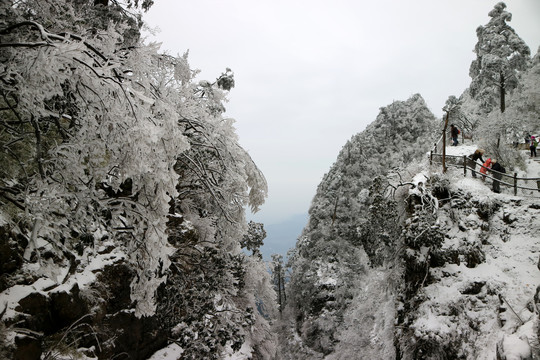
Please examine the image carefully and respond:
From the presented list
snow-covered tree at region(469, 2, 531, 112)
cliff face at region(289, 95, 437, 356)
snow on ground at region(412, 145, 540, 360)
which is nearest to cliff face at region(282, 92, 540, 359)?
snow on ground at region(412, 145, 540, 360)

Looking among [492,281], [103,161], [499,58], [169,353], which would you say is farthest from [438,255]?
[499,58]

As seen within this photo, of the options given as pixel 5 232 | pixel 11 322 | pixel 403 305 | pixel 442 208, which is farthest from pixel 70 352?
pixel 442 208

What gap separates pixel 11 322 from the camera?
4355 mm

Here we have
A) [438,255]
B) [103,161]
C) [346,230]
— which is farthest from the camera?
[346,230]

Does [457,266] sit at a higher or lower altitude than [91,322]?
higher

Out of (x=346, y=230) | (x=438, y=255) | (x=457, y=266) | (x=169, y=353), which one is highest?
(x=346, y=230)

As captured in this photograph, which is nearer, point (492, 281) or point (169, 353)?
point (169, 353)

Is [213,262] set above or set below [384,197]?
below

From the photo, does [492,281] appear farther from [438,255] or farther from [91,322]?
[91,322]

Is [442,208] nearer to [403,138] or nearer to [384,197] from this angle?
[384,197]

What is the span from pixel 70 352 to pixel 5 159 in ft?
11.1

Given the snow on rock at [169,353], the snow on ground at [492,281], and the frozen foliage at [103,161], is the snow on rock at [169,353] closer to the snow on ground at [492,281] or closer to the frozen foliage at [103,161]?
the frozen foliage at [103,161]

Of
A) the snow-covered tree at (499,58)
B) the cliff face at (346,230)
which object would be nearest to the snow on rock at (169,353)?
the cliff face at (346,230)

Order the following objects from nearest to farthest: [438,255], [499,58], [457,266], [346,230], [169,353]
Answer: [169,353]
[457,266]
[438,255]
[499,58]
[346,230]
